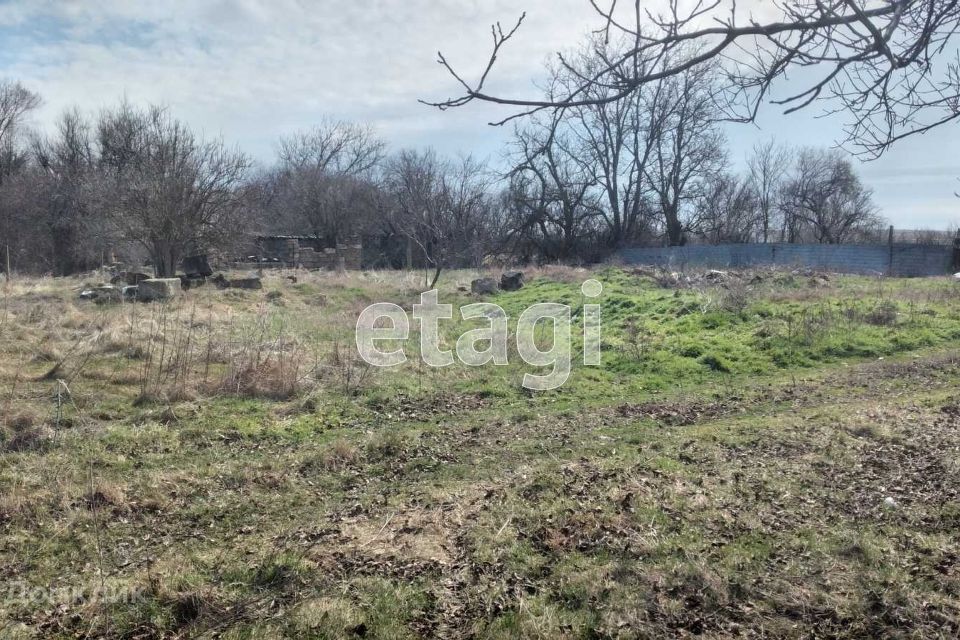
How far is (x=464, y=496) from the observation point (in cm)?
477

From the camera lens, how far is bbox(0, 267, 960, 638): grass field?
11.0 ft

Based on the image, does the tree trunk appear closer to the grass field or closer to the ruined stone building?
the ruined stone building

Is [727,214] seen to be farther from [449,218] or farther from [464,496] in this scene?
[464,496]

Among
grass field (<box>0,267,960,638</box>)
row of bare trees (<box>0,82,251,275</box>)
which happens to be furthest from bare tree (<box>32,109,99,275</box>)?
grass field (<box>0,267,960,638</box>)

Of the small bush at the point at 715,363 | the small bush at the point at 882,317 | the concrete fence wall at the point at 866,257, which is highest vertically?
the concrete fence wall at the point at 866,257

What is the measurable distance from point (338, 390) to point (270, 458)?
2.31 metres

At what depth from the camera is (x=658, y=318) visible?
13.1 m

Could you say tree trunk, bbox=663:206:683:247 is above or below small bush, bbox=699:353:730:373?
above

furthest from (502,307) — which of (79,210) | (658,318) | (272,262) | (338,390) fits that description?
(79,210)

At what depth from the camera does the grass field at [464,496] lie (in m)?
3.35

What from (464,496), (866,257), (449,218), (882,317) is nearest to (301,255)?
(449,218)

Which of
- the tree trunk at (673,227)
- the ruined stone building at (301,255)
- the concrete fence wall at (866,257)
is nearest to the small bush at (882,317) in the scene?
the concrete fence wall at (866,257)

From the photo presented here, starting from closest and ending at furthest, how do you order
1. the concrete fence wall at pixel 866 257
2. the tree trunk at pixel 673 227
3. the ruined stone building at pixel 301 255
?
the concrete fence wall at pixel 866 257 → the ruined stone building at pixel 301 255 → the tree trunk at pixel 673 227

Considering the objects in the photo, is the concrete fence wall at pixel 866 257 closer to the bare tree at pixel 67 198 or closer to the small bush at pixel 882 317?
the small bush at pixel 882 317
